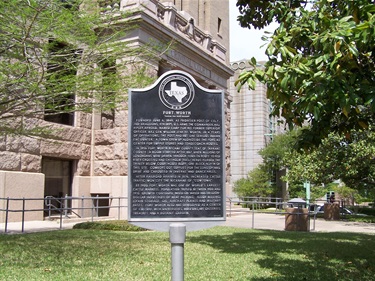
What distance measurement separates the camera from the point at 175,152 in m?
5.46

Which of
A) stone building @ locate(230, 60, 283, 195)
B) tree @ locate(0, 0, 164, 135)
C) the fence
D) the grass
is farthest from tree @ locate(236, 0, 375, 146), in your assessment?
stone building @ locate(230, 60, 283, 195)

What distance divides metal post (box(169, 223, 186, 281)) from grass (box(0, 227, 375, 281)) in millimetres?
2238

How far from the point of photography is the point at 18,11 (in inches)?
323

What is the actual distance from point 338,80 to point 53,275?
205 inches

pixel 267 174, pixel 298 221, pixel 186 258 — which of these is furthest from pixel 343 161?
pixel 267 174

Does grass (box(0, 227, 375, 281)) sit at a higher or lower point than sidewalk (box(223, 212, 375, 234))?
higher

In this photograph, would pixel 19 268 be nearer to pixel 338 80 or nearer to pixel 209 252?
pixel 209 252

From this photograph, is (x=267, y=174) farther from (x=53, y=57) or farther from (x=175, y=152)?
(x=175, y=152)

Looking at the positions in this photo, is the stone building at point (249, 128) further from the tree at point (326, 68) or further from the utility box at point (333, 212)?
the tree at point (326, 68)

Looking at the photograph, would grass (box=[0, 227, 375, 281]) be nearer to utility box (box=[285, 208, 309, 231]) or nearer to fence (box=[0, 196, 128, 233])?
utility box (box=[285, 208, 309, 231])

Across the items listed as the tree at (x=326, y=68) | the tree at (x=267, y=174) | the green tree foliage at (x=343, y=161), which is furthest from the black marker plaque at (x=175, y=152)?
the tree at (x=267, y=174)

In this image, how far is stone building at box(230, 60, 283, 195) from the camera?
194 feet

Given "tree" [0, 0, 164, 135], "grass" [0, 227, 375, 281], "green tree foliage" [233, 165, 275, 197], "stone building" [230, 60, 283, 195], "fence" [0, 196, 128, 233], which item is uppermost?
"stone building" [230, 60, 283, 195]

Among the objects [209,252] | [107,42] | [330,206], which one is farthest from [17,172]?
[330,206]
